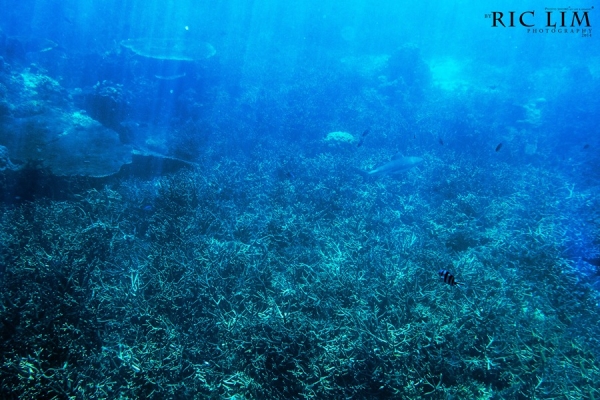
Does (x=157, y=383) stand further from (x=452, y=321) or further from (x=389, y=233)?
(x=389, y=233)

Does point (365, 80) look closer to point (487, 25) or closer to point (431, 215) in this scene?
point (431, 215)

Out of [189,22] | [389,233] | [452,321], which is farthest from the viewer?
[189,22]

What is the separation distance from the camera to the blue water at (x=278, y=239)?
12.4ft

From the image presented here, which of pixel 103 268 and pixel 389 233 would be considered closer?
pixel 103 268

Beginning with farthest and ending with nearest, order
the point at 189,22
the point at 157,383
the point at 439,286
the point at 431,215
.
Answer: the point at 189,22
the point at 431,215
the point at 439,286
the point at 157,383

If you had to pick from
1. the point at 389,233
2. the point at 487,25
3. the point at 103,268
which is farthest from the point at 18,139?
the point at 487,25

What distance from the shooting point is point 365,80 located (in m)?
Answer: 19.1

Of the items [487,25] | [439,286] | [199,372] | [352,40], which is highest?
[487,25]

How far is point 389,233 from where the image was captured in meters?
6.92

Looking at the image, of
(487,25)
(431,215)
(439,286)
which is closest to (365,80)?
(431,215)

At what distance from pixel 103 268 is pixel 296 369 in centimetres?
398

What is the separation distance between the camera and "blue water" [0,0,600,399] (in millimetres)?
3771

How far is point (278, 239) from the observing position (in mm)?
6262

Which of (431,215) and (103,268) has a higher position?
(431,215)
